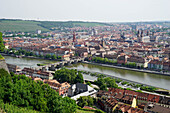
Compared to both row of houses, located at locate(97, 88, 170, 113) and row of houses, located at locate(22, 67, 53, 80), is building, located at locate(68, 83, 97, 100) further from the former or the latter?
row of houses, located at locate(22, 67, 53, 80)

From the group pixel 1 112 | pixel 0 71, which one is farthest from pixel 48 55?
pixel 1 112

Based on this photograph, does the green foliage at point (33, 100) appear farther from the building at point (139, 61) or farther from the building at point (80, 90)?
the building at point (139, 61)

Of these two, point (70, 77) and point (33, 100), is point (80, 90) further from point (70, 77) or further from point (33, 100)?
point (33, 100)

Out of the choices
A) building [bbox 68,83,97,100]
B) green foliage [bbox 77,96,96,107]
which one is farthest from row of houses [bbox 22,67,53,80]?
green foliage [bbox 77,96,96,107]

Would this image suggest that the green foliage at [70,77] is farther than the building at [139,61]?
No

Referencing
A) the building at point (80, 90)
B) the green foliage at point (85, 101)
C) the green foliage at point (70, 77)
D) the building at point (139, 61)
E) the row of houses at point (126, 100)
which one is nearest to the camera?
the row of houses at point (126, 100)

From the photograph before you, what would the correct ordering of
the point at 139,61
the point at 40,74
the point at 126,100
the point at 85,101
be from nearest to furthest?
the point at 85,101 < the point at 126,100 < the point at 40,74 < the point at 139,61

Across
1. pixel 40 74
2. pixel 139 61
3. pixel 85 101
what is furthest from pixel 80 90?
pixel 139 61

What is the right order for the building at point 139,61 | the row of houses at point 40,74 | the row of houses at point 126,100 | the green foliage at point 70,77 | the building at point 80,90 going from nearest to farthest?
the row of houses at point 126,100, the building at point 80,90, the green foliage at point 70,77, the row of houses at point 40,74, the building at point 139,61

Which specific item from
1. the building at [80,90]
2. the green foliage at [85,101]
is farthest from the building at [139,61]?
the green foliage at [85,101]

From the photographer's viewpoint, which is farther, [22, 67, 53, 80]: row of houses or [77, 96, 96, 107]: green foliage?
[22, 67, 53, 80]: row of houses

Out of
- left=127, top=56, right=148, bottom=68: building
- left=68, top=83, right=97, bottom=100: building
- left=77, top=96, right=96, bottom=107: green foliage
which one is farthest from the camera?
left=127, top=56, right=148, bottom=68: building
